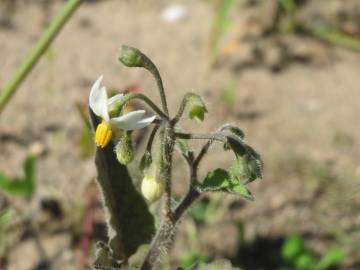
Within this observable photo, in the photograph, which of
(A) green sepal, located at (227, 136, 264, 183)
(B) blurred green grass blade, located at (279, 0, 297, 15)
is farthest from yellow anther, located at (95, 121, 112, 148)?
(B) blurred green grass blade, located at (279, 0, 297, 15)

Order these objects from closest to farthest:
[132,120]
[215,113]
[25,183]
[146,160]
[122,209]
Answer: [132,120]
[146,160]
[122,209]
[25,183]
[215,113]

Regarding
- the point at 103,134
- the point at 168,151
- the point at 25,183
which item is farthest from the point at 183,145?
the point at 25,183

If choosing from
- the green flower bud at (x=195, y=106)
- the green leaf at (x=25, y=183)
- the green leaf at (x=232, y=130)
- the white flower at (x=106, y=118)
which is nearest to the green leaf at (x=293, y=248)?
the green leaf at (x=25, y=183)

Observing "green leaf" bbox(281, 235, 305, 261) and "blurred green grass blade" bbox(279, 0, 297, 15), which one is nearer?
"green leaf" bbox(281, 235, 305, 261)

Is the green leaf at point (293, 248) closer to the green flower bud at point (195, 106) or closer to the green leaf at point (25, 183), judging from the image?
the green leaf at point (25, 183)

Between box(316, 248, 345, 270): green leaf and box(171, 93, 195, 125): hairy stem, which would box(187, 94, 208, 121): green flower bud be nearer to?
box(171, 93, 195, 125): hairy stem

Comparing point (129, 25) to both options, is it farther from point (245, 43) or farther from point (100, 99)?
point (100, 99)

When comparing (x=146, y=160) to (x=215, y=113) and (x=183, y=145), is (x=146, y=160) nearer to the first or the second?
(x=183, y=145)
